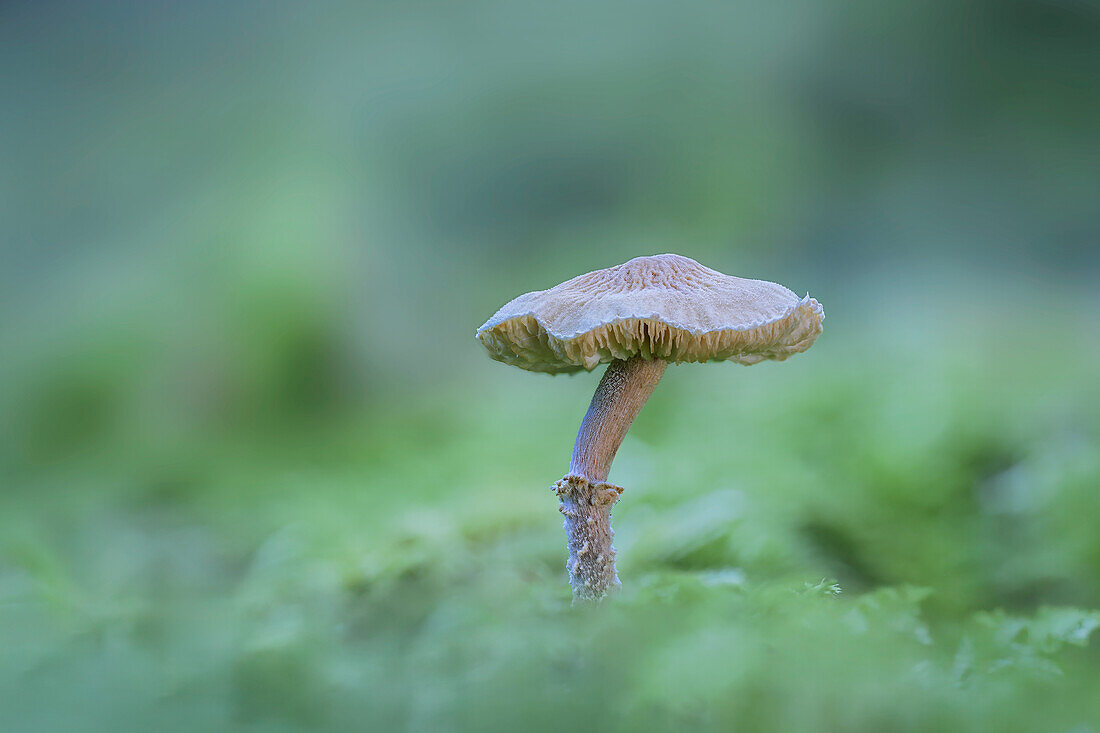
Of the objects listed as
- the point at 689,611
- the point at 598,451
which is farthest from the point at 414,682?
the point at 598,451

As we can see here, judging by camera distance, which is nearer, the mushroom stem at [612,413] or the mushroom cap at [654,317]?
the mushroom cap at [654,317]

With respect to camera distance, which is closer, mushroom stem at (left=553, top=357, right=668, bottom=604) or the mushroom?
the mushroom

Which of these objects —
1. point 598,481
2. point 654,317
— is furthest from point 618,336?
point 598,481

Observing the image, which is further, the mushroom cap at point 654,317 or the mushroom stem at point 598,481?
the mushroom stem at point 598,481

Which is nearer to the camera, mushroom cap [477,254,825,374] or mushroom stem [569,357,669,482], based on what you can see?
mushroom cap [477,254,825,374]

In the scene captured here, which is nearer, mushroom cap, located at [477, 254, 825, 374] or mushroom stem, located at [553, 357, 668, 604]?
mushroom cap, located at [477, 254, 825, 374]

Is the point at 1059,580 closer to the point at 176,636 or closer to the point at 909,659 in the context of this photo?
the point at 909,659

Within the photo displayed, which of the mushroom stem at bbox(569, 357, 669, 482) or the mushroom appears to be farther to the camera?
the mushroom stem at bbox(569, 357, 669, 482)
